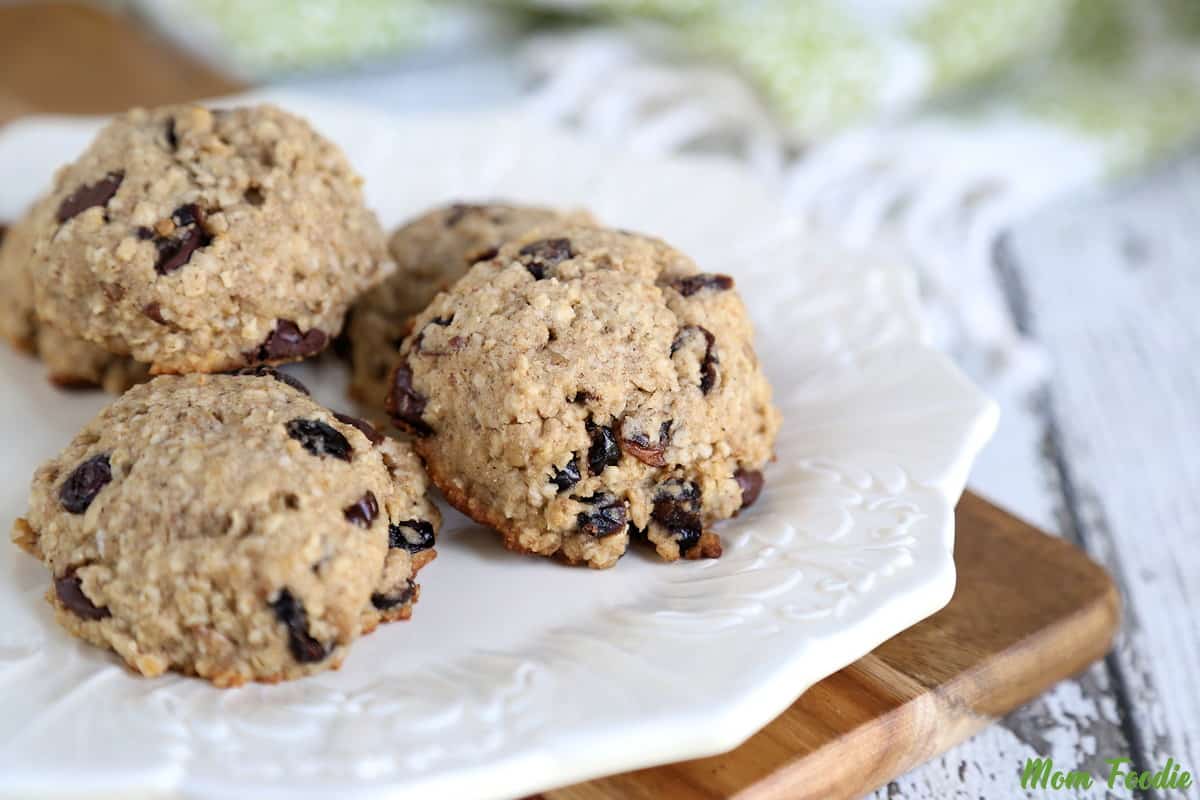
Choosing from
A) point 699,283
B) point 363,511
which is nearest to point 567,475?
point 363,511

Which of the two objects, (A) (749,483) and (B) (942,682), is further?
(A) (749,483)

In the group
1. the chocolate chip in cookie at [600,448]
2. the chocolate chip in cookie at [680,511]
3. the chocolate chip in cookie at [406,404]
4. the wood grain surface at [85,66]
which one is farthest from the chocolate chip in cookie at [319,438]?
the wood grain surface at [85,66]

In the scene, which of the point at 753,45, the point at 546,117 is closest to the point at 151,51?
the point at 546,117

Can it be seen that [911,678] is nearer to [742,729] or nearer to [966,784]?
[966,784]

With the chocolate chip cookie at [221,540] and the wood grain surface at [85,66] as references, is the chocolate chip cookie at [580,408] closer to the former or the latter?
the chocolate chip cookie at [221,540]

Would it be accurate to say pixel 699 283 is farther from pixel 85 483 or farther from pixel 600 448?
pixel 85 483
